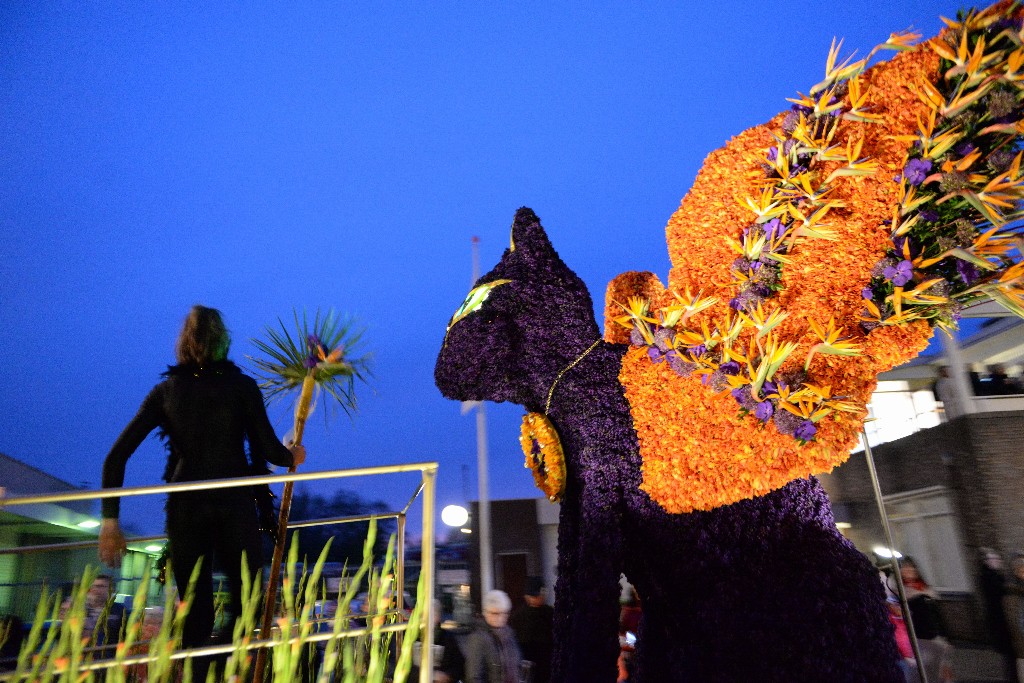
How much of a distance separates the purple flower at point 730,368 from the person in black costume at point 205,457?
1.48 m

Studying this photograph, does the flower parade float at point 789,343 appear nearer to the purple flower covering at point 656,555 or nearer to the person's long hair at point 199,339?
the purple flower covering at point 656,555

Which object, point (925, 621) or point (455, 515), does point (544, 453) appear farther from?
point (455, 515)

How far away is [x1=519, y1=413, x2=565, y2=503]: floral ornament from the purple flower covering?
0.11 ft

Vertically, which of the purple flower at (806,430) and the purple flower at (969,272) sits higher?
the purple flower at (969,272)

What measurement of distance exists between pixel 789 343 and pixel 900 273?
0.36 m

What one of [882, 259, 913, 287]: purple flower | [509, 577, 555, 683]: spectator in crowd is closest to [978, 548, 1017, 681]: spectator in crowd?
[509, 577, 555, 683]: spectator in crowd

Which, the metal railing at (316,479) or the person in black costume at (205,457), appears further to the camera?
the person in black costume at (205,457)

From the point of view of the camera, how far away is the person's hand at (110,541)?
231 centimetres

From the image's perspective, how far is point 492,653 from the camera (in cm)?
483

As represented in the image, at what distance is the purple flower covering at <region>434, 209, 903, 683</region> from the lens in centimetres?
194

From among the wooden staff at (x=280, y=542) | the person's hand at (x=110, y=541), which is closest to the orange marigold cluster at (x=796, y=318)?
the wooden staff at (x=280, y=542)

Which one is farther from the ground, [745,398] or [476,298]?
[476,298]

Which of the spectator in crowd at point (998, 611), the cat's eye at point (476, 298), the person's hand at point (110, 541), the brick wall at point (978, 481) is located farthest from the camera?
the brick wall at point (978, 481)

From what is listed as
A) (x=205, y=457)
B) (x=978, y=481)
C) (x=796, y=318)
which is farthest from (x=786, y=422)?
(x=978, y=481)
